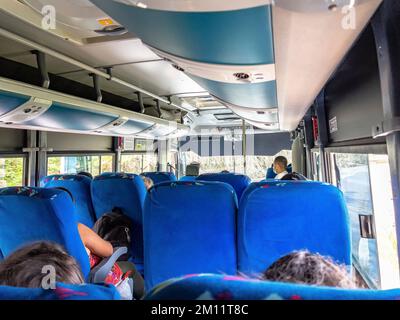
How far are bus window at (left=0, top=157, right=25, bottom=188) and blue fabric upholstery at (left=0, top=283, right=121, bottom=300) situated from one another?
3.67 meters

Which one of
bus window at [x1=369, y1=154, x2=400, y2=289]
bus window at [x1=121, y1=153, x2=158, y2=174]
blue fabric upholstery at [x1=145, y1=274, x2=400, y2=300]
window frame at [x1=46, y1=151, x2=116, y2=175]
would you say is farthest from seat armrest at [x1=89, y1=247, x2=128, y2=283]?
bus window at [x1=121, y1=153, x2=158, y2=174]

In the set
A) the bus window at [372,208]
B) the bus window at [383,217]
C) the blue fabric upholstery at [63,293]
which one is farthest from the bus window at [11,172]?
the bus window at [383,217]

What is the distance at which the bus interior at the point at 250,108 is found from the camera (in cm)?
101

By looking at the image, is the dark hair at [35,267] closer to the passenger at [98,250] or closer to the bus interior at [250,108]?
the bus interior at [250,108]

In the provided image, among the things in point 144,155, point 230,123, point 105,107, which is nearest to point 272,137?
point 230,123

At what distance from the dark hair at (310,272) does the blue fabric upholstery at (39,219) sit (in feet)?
4.23

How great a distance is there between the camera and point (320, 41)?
1215 mm

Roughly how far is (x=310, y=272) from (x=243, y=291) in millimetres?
245

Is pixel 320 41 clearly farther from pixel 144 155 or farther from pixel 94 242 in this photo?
pixel 144 155

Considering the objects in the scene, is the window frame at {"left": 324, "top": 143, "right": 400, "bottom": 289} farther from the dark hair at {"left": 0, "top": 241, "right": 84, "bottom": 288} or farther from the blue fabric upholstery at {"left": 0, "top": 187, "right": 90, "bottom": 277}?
the blue fabric upholstery at {"left": 0, "top": 187, "right": 90, "bottom": 277}

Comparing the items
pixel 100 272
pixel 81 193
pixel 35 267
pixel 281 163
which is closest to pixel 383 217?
pixel 100 272

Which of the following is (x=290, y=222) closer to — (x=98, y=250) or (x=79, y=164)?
(x=98, y=250)

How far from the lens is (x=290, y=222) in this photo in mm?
1566

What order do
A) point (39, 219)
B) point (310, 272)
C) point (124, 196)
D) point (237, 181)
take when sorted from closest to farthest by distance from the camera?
1. point (310, 272)
2. point (39, 219)
3. point (124, 196)
4. point (237, 181)
